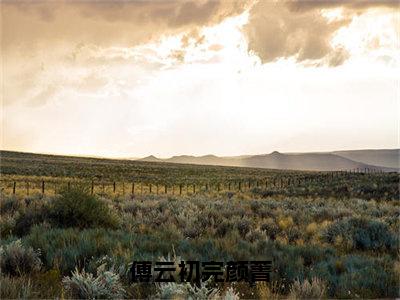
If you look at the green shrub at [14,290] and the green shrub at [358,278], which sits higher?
the green shrub at [14,290]

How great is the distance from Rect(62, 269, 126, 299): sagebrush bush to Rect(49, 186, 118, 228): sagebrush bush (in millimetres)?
6544

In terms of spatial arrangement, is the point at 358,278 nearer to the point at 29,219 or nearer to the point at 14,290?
the point at 14,290

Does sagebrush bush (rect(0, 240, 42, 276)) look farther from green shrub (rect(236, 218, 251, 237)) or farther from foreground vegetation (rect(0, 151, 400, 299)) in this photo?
green shrub (rect(236, 218, 251, 237))

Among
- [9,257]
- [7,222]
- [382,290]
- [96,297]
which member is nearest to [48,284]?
[96,297]

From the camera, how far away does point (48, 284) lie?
7066 mm

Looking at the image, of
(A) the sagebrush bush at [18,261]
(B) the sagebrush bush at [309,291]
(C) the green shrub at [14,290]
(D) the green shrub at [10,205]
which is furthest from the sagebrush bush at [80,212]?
(B) the sagebrush bush at [309,291]

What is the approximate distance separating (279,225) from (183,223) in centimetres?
328

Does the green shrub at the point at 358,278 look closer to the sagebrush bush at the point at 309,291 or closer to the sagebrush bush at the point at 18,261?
the sagebrush bush at the point at 309,291

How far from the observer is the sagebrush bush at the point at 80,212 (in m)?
13.2

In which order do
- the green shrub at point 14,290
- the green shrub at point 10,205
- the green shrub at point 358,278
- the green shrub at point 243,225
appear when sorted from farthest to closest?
the green shrub at point 10,205
the green shrub at point 243,225
the green shrub at point 358,278
the green shrub at point 14,290

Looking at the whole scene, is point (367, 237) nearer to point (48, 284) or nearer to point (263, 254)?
point (263, 254)

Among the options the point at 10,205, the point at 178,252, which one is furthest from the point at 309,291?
the point at 10,205

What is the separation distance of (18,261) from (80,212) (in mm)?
4992

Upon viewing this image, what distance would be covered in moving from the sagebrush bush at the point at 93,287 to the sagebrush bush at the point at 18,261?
5.88ft
